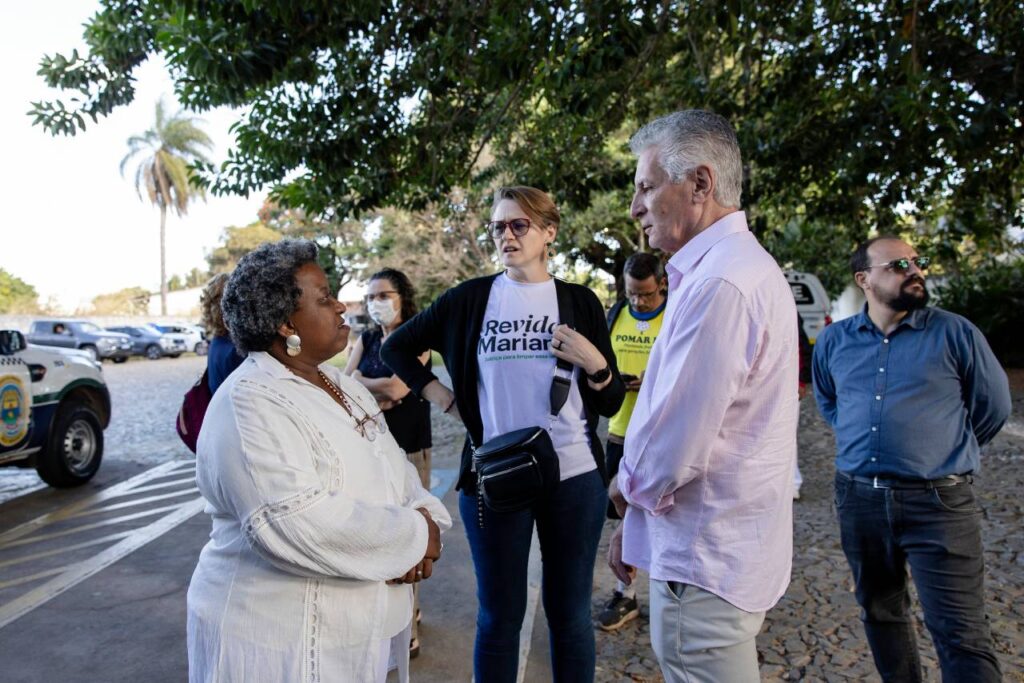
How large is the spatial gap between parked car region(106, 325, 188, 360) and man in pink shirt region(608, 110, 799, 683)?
3332 centimetres

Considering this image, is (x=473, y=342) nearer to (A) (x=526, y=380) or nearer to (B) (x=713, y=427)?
(A) (x=526, y=380)

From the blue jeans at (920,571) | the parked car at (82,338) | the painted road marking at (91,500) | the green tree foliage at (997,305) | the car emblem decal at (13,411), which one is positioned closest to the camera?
the blue jeans at (920,571)

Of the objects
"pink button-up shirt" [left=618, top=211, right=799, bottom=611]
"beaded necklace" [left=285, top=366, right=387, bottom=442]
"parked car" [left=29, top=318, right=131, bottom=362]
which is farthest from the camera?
"parked car" [left=29, top=318, right=131, bottom=362]

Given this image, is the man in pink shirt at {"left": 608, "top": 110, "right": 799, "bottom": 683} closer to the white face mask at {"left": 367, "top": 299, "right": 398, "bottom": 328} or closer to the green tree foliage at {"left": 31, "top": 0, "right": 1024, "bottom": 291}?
the white face mask at {"left": 367, "top": 299, "right": 398, "bottom": 328}

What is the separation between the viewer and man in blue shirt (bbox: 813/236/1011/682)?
8.54 ft

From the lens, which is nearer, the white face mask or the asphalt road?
the asphalt road

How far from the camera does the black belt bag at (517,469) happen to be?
7.77 feet

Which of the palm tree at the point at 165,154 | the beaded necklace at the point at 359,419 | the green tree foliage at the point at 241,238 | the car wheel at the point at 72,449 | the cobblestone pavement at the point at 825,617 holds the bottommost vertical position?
the cobblestone pavement at the point at 825,617

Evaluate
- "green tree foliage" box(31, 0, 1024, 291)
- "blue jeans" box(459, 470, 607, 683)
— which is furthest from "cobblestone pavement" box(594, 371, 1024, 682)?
"green tree foliage" box(31, 0, 1024, 291)

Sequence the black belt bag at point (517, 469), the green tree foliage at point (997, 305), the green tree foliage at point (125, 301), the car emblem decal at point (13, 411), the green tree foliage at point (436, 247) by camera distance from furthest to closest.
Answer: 1. the green tree foliage at point (125, 301)
2. the green tree foliage at point (436, 247)
3. the green tree foliage at point (997, 305)
4. the car emblem decal at point (13, 411)
5. the black belt bag at point (517, 469)

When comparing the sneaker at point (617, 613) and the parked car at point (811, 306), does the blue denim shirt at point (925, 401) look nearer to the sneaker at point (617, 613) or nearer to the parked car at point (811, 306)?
the sneaker at point (617, 613)

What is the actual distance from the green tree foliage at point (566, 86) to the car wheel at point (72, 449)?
2.90 meters

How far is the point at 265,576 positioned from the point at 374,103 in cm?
534

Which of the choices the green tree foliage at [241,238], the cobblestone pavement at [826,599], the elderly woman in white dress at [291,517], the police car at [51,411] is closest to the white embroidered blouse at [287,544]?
the elderly woman in white dress at [291,517]
